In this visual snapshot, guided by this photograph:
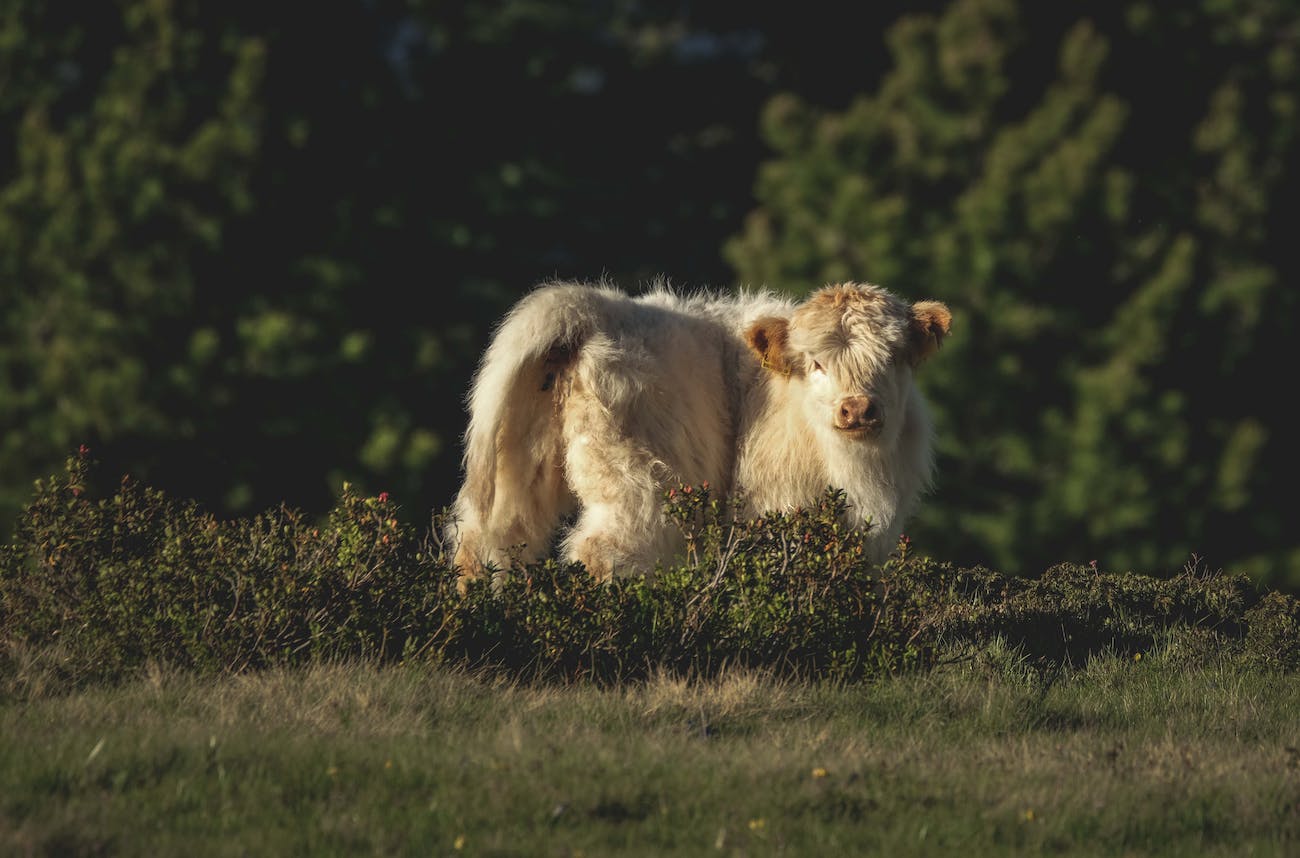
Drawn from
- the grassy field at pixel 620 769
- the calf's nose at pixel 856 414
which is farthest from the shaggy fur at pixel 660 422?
the grassy field at pixel 620 769

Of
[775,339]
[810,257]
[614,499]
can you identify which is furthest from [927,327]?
[810,257]

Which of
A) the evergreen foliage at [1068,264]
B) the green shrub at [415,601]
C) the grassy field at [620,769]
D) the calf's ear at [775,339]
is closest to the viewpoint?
the grassy field at [620,769]

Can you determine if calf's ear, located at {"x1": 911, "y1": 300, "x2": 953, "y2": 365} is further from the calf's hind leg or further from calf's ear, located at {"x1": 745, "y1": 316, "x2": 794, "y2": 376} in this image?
the calf's hind leg

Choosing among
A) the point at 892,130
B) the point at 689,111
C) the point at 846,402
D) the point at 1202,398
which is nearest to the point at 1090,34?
the point at 892,130

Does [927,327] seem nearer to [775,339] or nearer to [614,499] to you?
[775,339]

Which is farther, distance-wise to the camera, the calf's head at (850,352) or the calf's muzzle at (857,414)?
the calf's head at (850,352)

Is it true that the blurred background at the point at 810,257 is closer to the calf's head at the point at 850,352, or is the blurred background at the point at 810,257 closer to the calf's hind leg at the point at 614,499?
the calf's head at the point at 850,352

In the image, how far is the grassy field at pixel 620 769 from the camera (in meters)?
3.90

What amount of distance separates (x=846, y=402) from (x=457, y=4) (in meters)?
11.5

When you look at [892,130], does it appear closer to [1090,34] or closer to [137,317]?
[1090,34]

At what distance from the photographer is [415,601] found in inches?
230

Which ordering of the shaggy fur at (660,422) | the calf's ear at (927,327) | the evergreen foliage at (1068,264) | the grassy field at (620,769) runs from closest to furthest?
the grassy field at (620,769)
the shaggy fur at (660,422)
the calf's ear at (927,327)
the evergreen foliage at (1068,264)

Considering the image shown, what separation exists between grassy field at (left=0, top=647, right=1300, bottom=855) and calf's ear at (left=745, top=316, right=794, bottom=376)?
1.92m

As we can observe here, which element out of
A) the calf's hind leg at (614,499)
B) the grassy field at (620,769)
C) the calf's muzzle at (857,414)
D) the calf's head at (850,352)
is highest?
the calf's head at (850,352)
